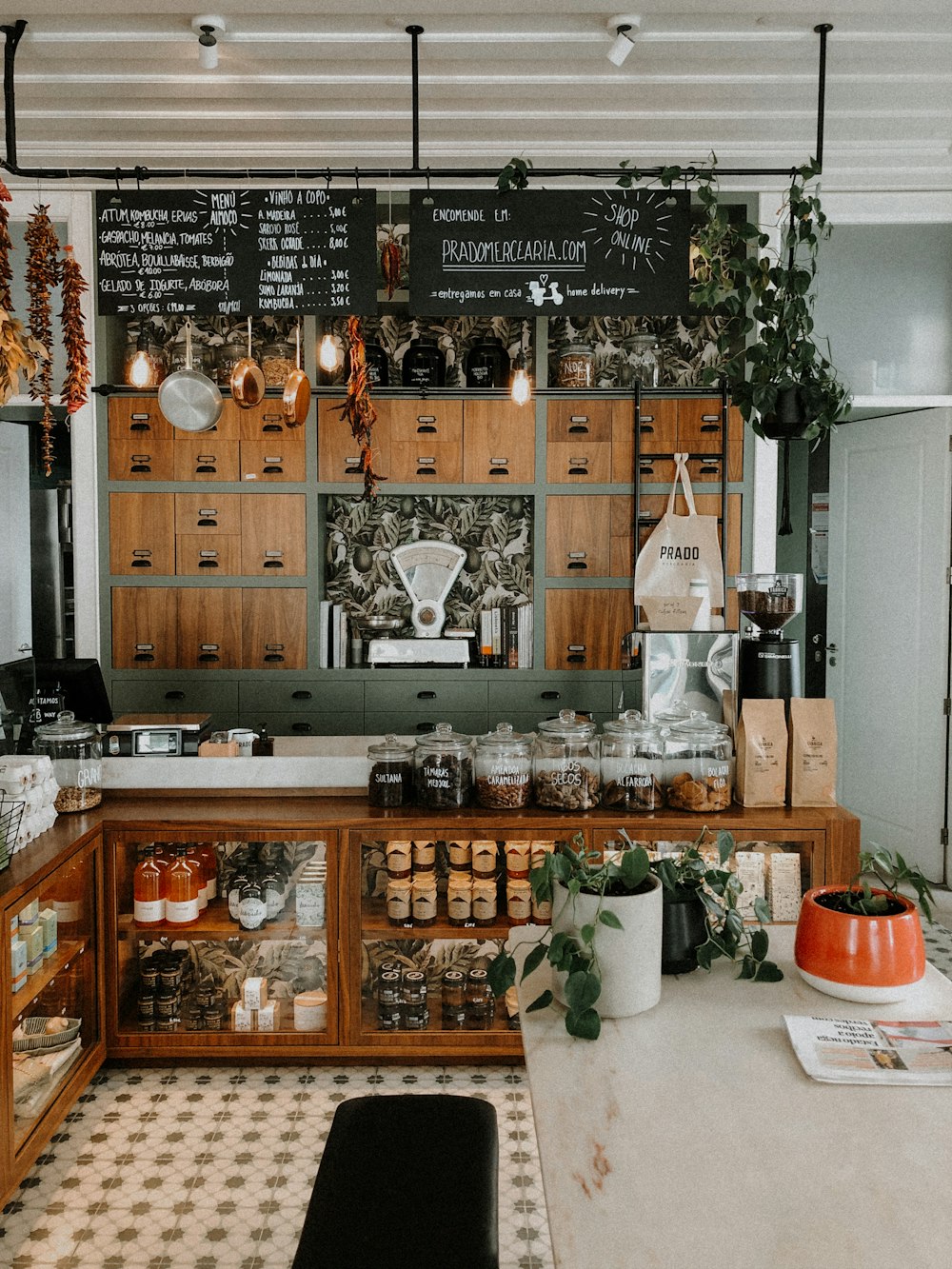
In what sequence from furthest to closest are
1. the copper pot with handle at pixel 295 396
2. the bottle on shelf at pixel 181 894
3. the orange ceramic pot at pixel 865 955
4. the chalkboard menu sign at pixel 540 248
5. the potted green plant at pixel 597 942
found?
1. the copper pot with handle at pixel 295 396
2. the chalkboard menu sign at pixel 540 248
3. the bottle on shelf at pixel 181 894
4. the orange ceramic pot at pixel 865 955
5. the potted green plant at pixel 597 942

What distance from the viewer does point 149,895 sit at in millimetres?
3074

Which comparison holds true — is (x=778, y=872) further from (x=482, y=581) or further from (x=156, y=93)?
(x=156, y=93)

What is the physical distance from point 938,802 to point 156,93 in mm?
4559

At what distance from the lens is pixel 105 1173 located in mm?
2607

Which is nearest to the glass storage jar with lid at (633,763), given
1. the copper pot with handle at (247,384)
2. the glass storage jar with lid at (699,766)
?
the glass storage jar with lid at (699,766)

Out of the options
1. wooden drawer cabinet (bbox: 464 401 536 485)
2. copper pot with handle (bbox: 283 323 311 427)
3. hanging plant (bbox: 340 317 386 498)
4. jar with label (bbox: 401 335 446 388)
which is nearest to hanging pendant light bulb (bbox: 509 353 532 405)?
wooden drawer cabinet (bbox: 464 401 536 485)

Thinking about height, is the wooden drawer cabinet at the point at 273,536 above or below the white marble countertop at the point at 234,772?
above

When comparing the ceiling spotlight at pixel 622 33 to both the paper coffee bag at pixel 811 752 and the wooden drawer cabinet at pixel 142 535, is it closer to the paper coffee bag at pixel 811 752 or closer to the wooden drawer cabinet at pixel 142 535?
the paper coffee bag at pixel 811 752

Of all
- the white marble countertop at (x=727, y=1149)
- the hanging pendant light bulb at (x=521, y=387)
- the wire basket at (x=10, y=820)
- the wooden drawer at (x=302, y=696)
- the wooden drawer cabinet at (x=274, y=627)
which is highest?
the hanging pendant light bulb at (x=521, y=387)

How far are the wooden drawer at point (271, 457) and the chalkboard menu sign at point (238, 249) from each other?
1.40 metres

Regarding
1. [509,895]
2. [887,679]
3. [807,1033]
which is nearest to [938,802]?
[887,679]

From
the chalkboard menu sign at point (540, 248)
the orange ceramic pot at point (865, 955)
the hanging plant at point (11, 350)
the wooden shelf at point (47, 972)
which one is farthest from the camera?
the chalkboard menu sign at point (540, 248)

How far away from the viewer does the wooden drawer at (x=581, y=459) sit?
4.85 metres

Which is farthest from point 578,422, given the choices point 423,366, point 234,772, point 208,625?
point 234,772
